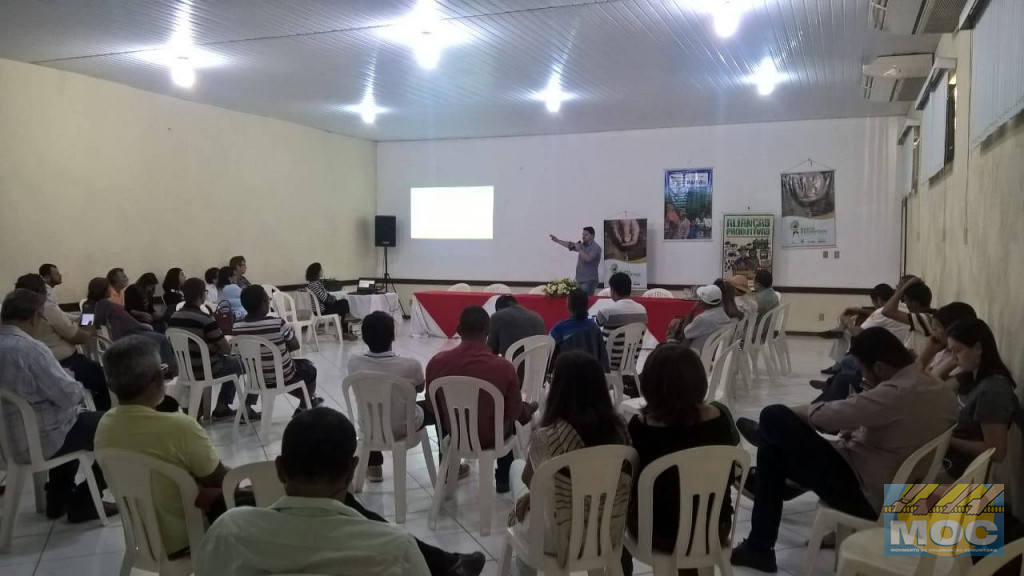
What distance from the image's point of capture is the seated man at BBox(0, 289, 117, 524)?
318cm

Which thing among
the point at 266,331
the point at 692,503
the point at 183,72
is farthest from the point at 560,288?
the point at 692,503

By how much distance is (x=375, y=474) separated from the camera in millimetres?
4125

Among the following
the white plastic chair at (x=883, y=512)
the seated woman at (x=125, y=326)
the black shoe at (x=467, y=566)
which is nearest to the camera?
the black shoe at (x=467, y=566)

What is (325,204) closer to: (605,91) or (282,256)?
(282,256)

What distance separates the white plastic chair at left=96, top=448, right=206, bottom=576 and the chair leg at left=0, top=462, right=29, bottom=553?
4.02 feet

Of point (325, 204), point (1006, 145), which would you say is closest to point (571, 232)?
point (325, 204)

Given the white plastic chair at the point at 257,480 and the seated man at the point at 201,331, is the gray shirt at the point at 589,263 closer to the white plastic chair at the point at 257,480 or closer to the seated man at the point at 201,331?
the seated man at the point at 201,331

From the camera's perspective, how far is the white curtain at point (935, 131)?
224 inches

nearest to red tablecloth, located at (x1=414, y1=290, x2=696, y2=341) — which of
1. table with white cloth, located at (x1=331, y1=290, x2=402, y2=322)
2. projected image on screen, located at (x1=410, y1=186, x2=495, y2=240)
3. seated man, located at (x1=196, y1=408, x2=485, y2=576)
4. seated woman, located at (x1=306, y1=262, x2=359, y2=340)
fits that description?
table with white cloth, located at (x1=331, y1=290, x2=402, y2=322)

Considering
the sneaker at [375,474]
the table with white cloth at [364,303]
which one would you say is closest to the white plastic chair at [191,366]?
the sneaker at [375,474]

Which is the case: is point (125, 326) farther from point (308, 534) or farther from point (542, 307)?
point (308, 534)

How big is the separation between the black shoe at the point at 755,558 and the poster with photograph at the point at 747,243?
7.96m

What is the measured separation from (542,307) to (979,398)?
6111mm

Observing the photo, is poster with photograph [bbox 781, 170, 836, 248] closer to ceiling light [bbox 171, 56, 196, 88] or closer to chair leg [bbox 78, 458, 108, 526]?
ceiling light [bbox 171, 56, 196, 88]
